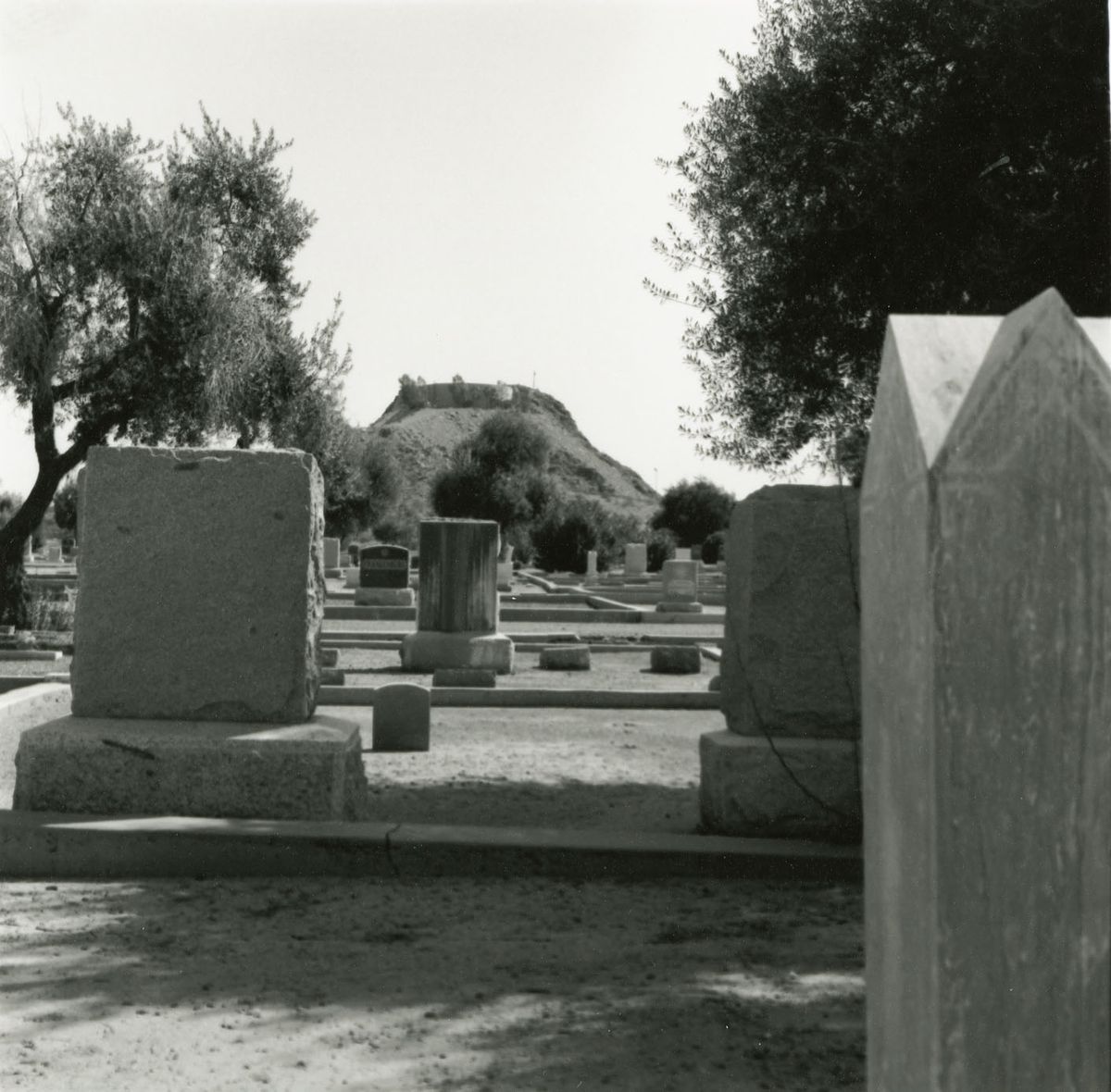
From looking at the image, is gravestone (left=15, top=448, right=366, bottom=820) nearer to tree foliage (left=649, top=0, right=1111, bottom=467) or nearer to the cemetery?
the cemetery

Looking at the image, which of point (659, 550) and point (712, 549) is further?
point (712, 549)

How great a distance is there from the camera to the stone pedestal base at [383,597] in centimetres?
2486

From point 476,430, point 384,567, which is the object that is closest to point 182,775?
point 384,567

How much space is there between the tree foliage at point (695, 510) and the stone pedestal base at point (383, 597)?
34278mm

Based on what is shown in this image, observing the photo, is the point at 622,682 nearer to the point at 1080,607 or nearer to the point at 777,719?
the point at 777,719

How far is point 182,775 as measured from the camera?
6090 millimetres

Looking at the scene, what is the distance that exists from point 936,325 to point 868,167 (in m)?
5.96

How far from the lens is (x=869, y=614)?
5.79 ft

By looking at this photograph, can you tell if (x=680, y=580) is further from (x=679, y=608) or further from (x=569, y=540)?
(x=569, y=540)

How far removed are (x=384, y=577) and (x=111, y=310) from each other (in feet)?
28.3

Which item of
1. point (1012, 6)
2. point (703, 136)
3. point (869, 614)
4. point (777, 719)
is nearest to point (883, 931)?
point (869, 614)

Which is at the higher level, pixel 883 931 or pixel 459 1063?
pixel 883 931

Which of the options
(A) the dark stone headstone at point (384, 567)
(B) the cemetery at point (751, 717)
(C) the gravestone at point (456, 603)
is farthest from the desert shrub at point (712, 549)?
(C) the gravestone at point (456, 603)

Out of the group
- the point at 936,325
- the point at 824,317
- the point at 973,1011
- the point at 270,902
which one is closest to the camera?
the point at 973,1011
